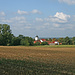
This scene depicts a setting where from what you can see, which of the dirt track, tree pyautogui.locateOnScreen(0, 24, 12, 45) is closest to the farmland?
the dirt track

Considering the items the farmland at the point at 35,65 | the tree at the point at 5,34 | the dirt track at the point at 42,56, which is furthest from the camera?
the tree at the point at 5,34

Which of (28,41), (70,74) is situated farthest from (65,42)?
(70,74)

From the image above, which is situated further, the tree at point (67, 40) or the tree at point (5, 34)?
the tree at point (67, 40)

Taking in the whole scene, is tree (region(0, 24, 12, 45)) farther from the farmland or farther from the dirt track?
the farmland

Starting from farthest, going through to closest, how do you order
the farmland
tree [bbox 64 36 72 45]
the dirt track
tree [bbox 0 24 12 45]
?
tree [bbox 64 36 72 45]
tree [bbox 0 24 12 45]
the dirt track
the farmland

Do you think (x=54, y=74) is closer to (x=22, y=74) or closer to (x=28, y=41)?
(x=22, y=74)

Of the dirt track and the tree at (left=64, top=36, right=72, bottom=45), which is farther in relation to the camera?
the tree at (left=64, top=36, right=72, bottom=45)

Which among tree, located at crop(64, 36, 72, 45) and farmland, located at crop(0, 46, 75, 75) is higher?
tree, located at crop(64, 36, 72, 45)

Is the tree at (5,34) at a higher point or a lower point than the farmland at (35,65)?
higher

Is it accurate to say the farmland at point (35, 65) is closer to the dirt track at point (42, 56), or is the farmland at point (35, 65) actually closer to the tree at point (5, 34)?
the dirt track at point (42, 56)

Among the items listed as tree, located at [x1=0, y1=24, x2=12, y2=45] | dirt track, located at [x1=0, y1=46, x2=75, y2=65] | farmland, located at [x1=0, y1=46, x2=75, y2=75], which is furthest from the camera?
tree, located at [x1=0, y1=24, x2=12, y2=45]

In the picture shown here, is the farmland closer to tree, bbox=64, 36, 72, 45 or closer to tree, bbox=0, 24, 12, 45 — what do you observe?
tree, bbox=0, 24, 12, 45

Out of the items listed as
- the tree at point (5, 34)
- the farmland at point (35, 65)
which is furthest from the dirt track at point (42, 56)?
the tree at point (5, 34)

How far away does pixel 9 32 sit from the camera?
89562 mm
